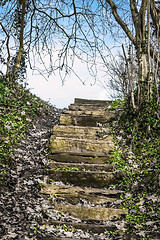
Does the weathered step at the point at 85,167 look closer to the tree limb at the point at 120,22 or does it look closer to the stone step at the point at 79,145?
the stone step at the point at 79,145

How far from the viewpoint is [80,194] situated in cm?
371

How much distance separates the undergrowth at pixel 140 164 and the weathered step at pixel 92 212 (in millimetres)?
186

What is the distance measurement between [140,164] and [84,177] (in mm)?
1223

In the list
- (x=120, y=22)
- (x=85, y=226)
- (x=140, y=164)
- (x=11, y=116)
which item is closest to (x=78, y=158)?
(x=140, y=164)

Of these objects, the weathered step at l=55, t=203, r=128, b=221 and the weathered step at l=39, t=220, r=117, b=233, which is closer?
the weathered step at l=39, t=220, r=117, b=233

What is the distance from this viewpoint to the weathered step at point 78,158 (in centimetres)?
450

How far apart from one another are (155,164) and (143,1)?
Result: 460 cm

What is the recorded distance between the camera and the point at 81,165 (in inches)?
169

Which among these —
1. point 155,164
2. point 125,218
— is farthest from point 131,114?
point 125,218

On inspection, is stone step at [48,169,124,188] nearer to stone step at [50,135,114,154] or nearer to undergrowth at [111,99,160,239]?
undergrowth at [111,99,160,239]

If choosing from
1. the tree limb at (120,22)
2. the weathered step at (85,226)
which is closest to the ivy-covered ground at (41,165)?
the weathered step at (85,226)

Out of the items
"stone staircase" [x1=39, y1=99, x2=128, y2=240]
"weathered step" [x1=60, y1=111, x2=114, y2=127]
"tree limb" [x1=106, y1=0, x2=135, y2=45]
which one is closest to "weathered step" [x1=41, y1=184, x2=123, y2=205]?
"stone staircase" [x1=39, y1=99, x2=128, y2=240]

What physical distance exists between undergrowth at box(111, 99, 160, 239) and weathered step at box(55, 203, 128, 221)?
0.61ft

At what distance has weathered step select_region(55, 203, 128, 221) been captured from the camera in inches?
132
